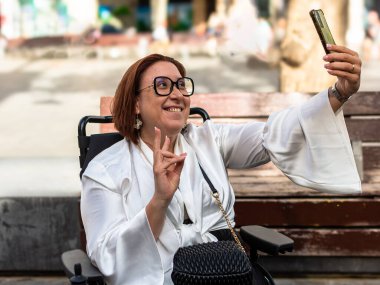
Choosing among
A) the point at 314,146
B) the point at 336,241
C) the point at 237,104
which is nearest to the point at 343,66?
the point at 314,146

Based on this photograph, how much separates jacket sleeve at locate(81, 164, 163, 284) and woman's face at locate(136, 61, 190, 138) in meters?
0.34

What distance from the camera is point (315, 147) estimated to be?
3.11 meters

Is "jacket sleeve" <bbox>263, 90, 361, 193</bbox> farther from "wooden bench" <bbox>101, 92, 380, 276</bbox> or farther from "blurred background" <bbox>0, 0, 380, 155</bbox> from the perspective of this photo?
"blurred background" <bbox>0, 0, 380, 155</bbox>

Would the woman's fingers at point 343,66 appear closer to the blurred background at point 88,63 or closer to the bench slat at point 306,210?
the bench slat at point 306,210

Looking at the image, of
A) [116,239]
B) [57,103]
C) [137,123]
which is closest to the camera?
[116,239]

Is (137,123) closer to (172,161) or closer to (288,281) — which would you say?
(172,161)

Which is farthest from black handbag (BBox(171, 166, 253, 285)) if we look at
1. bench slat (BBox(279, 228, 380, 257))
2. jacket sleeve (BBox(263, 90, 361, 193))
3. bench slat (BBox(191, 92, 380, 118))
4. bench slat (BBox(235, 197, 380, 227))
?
bench slat (BBox(191, 92, 380, 118))

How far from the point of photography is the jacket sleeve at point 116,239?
287cm

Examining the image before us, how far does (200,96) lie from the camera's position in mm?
4988

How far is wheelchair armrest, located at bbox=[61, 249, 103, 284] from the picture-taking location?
283 centimetres

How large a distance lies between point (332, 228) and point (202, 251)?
73.6 inches

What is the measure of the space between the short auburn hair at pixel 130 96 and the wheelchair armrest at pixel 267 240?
0.65 meters

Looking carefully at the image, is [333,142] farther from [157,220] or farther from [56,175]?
[56,175]

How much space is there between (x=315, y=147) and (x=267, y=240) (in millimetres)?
458
